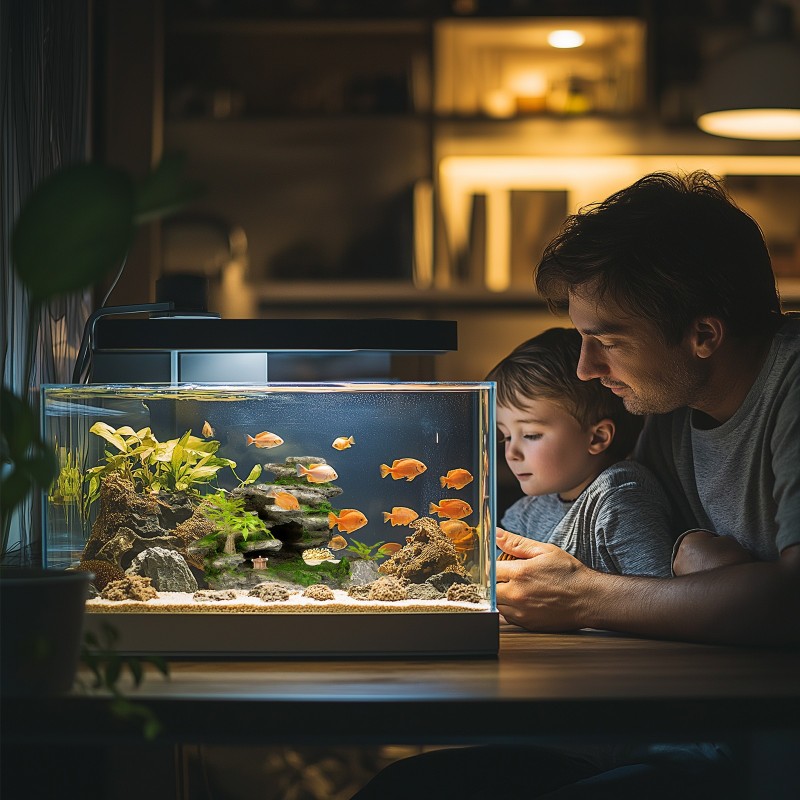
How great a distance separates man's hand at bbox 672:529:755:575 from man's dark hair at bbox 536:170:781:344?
36cm

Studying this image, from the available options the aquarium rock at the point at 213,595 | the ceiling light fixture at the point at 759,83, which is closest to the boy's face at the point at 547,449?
the aquarium rock at the point at 213,595

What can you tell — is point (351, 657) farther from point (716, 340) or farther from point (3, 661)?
point (716, 340)

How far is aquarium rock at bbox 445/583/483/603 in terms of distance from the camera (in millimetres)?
1372

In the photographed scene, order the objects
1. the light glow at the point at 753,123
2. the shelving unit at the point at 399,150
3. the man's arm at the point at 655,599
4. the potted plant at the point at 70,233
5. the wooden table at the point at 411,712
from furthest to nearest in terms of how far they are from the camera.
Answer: the shelving unit at the point at 399,150, the light glow at the point at 753,123, the man's arm at the point at 655,599, the wooden table at the point at 411,712, the potted plant at the point at 70,233

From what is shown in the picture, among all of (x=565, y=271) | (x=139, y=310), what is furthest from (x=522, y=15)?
(x=139, y=310)

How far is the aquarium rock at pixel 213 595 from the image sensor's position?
1.37m

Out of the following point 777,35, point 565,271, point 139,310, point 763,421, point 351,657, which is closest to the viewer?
point 351,657

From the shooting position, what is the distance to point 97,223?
974 millimetres

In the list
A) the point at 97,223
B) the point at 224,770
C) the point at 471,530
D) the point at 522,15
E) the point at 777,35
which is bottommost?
the point at 224,770

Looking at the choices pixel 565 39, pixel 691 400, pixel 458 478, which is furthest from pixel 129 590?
pixel 565 39

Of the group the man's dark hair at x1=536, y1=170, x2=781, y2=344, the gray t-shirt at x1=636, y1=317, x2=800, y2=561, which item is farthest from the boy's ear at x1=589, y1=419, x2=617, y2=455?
the man's dark hair at x1=536, y1=170, x2=781, y2=344

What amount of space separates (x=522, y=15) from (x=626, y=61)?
14.4 inches

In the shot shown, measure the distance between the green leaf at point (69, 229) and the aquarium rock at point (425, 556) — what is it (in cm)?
62

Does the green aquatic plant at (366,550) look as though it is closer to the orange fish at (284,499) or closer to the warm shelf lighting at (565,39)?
the orange fish at (284,499)
